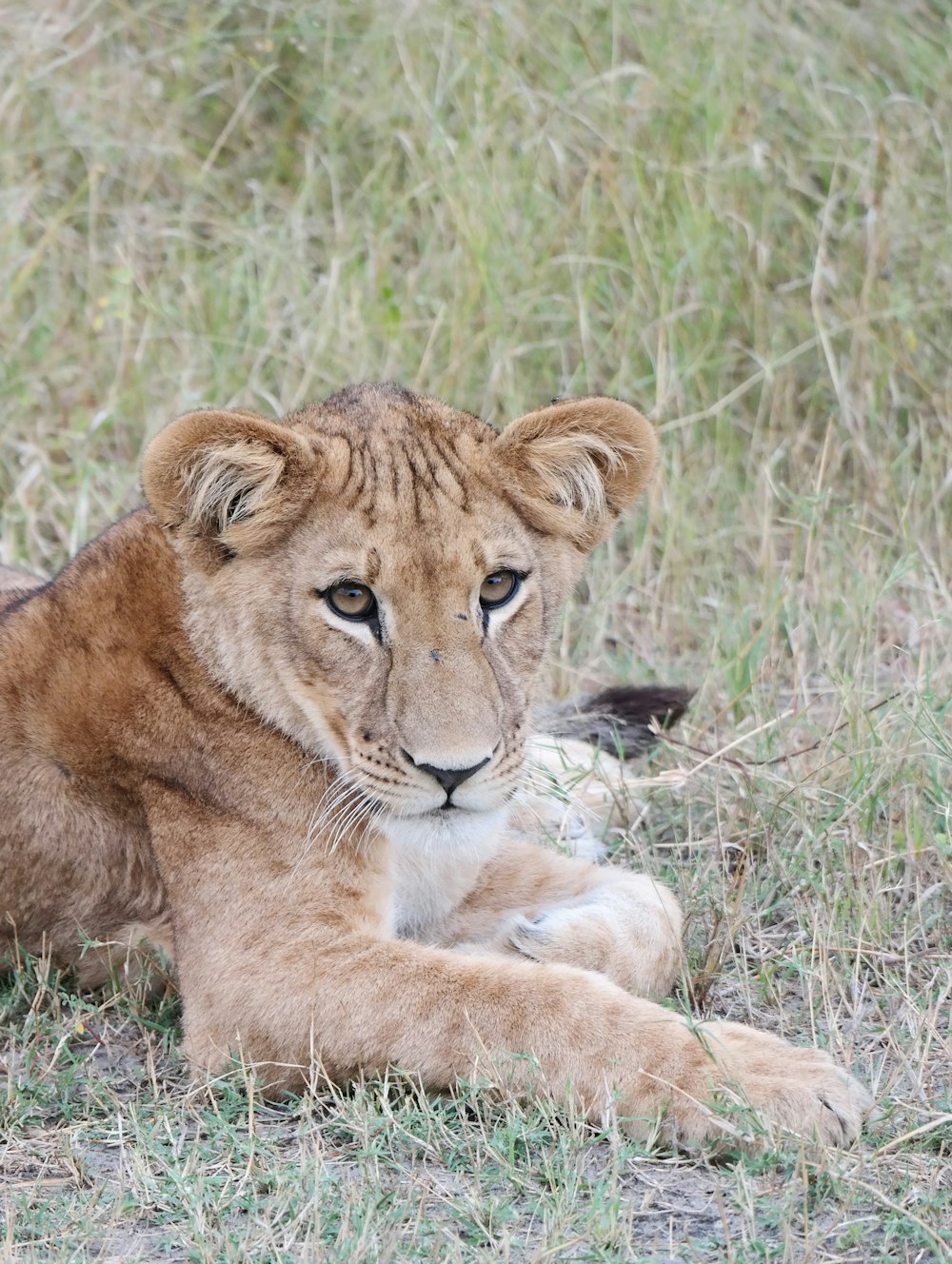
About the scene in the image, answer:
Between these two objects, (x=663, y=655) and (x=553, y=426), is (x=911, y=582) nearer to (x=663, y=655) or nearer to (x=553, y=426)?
(x=663, y=655)

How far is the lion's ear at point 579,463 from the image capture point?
3.40 metres

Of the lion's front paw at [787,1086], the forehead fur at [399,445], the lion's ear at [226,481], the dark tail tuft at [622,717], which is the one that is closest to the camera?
the lion's front paw at [787,1086]

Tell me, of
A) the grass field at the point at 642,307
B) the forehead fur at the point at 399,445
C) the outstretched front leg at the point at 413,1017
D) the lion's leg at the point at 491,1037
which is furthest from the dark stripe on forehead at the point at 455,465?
the grass field at the point at 642,307

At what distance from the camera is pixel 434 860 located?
137 inches

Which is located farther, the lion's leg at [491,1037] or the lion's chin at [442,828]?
the lion's chin at [442,828]

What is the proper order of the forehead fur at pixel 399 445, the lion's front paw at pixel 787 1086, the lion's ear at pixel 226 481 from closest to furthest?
the lion's front paw at pixel 787 1086
the lion's ear at pixel 226 481
the forehead fur at pixel 399 445

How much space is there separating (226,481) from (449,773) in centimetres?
66

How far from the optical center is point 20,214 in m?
6.10

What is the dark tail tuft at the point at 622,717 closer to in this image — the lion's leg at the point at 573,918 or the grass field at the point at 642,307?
the grass field at the point at 642,307

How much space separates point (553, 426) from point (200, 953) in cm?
116

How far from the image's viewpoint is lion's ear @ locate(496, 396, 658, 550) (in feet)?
11.2

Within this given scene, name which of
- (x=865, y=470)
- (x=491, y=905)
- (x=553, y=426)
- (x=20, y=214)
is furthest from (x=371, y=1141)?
(x=20, y=214)

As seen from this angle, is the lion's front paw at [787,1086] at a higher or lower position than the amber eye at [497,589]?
lower

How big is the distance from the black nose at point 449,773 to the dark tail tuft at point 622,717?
1.23 meters
